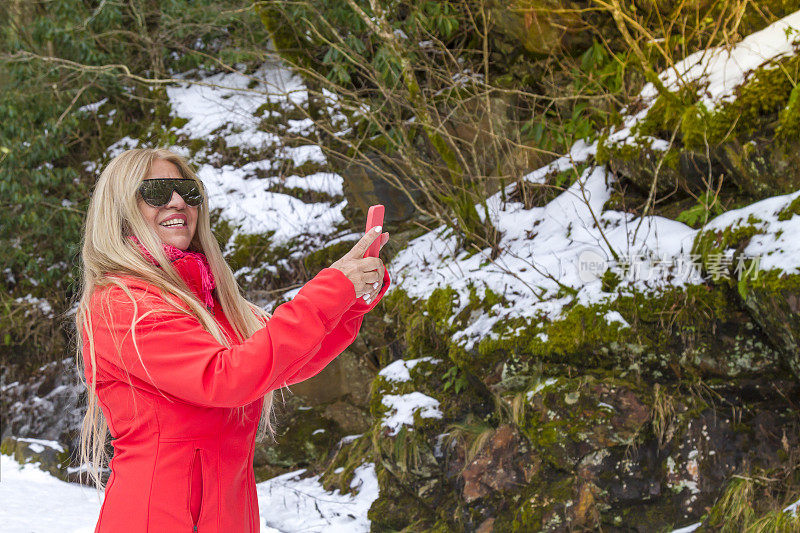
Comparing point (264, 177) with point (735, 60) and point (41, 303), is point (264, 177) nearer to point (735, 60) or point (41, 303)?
point (41, 303)

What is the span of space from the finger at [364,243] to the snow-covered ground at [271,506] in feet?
11.8

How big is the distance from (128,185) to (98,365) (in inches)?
19.3

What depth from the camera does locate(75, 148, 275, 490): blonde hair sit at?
168cm

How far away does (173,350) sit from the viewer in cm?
150

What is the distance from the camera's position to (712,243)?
396cm

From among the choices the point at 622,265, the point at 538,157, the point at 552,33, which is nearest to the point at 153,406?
the point at 622,265

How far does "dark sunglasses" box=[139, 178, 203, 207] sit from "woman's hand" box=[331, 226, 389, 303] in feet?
1.83

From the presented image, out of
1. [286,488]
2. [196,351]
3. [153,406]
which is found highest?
[196,351]

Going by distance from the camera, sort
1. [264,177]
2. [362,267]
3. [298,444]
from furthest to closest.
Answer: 1. [264,177]
2. [298,444]
3. [362,267]

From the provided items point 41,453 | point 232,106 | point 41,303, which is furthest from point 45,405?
point 232,106

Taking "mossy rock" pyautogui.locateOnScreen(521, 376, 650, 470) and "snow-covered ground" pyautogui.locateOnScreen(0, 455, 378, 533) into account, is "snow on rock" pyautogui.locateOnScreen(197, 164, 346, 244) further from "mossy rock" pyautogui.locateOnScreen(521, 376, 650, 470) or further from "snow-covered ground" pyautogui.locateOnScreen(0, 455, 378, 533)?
"mossy rock" pyautogui.locateOnScreen(521, 376, 650, 470)

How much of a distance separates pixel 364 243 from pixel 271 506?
14.7ft

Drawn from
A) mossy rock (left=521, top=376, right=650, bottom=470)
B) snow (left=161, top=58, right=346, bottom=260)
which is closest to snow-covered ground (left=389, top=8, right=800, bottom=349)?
mossy rock (left=521, top=376, right=650, bottom=470)

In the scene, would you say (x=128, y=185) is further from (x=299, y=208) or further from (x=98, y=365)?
(x=299, y=208)
